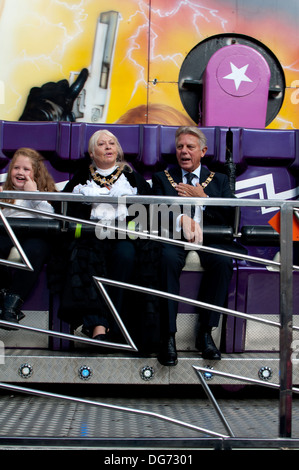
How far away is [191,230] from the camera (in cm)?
180

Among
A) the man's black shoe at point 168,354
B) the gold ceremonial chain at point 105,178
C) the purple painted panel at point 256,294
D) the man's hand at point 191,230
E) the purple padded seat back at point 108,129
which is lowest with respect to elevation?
the man's black shoe at point 168,354

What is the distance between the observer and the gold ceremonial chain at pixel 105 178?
208 centimetres

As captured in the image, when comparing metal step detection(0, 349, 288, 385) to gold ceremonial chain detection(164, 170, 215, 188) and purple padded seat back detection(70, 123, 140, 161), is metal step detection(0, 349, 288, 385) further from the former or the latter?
purple padded seat back detection(70, 123, 140, 161)

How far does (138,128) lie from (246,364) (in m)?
1.34

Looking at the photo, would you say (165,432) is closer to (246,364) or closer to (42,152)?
(246,364)

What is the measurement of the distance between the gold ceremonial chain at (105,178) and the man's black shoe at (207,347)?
0.83 meters

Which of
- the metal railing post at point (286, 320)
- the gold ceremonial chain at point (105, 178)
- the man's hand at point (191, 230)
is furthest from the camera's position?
the gold ceremonial chain at point (105, 178)

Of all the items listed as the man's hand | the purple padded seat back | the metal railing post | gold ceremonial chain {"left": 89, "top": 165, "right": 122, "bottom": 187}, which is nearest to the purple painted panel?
the man's hand

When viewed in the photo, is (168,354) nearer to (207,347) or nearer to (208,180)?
(207,347)

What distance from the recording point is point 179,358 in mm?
1679

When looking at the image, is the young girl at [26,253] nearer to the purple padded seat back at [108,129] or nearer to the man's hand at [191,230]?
the purple padded seat back at [108,129]

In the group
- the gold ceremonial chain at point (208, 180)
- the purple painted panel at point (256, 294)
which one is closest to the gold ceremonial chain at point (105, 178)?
the gold ceremonial chain at point (208, 180)

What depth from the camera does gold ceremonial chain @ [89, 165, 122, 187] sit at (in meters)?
2.08
